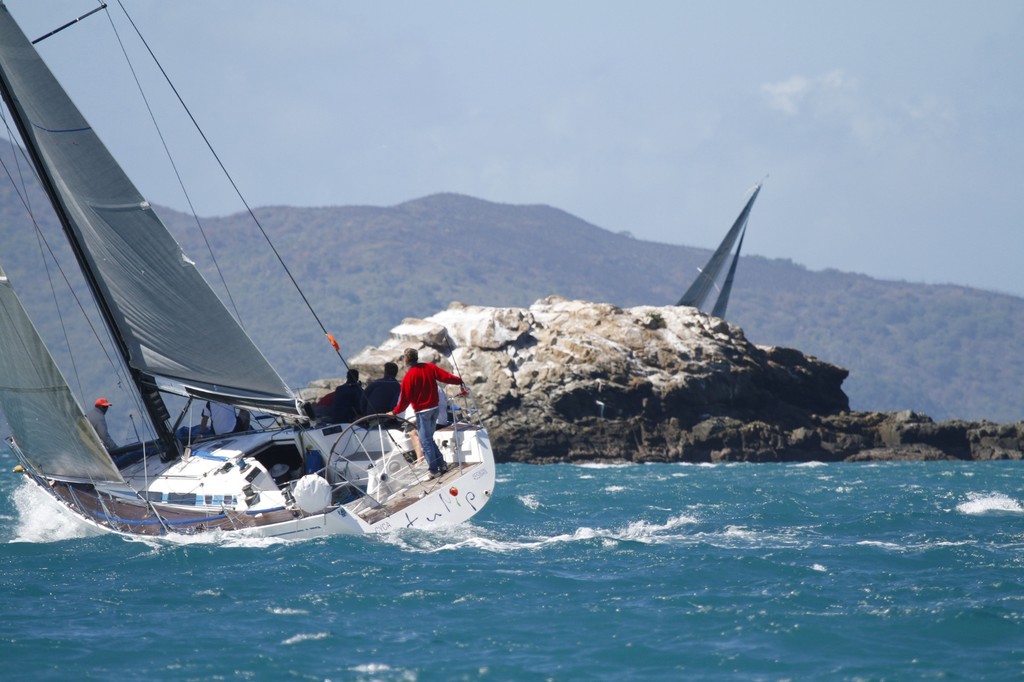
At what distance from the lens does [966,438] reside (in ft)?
146

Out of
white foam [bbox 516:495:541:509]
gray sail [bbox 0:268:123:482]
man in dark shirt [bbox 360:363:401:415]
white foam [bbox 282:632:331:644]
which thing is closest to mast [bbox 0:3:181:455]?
gray sail [bbox 0:268:123:482]

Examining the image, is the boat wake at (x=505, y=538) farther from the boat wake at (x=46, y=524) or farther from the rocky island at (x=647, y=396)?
the rocky island at (x=647, y=396)

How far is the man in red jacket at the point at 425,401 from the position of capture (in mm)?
17875

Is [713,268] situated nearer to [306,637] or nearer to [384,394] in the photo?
[384,394]

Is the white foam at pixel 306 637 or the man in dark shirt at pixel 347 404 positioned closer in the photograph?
the white foam at pixel 306 637

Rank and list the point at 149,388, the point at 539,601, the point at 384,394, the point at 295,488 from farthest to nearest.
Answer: the point at 149,388 < the point at 384,394 < the point at 295,488 < the point at 539,601

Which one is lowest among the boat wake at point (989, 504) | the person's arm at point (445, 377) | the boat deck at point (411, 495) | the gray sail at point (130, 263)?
the boat wake at point (989, 504)

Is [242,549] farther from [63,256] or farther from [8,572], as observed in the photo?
[63,256]

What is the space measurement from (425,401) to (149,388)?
4790 millimetres

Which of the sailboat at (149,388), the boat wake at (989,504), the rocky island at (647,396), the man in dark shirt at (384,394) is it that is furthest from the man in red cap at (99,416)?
the rocky island at (647,396)

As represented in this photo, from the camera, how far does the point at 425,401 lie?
18.0 meters

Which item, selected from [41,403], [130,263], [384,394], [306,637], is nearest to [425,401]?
[384,394]

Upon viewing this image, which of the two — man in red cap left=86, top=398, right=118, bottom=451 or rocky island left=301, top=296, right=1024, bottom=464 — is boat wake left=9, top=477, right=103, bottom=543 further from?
rocky island left=301, top=296, right=1024, bottom=464

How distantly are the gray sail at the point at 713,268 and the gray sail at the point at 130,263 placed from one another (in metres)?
35.7
